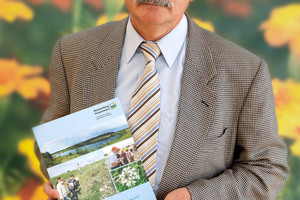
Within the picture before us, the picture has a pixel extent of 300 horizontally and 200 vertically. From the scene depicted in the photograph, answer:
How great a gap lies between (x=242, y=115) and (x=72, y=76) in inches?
23.3

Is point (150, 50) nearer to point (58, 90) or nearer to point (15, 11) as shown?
point (58, 90)

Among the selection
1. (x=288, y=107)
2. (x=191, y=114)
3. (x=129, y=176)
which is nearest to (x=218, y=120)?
(x=191, y=114)

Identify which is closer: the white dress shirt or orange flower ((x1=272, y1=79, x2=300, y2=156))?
the white dress shirt

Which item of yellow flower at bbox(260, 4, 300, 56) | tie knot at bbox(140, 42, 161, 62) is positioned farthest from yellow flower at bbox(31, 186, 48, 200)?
yellow flower at bbox(260, 4, 300, 56)

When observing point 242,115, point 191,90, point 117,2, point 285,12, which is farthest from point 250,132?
point 117,2

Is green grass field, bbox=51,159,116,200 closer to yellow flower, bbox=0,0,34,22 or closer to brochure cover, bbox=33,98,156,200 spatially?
brochure cover, bbox=33,98,156,200

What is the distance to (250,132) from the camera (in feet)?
4.54

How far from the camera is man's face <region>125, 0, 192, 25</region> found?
129 centimetres

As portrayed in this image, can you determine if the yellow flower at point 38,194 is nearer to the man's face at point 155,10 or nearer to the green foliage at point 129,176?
the green foliage at point 129,176

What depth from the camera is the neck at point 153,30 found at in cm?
135

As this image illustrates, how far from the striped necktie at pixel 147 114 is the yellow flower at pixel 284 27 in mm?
979

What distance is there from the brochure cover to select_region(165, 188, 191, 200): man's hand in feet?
0.29

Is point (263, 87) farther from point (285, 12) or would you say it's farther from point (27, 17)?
point (27, 17)

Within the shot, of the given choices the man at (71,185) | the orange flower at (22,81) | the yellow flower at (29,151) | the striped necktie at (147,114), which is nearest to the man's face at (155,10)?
the striped necktie at (147,114)
